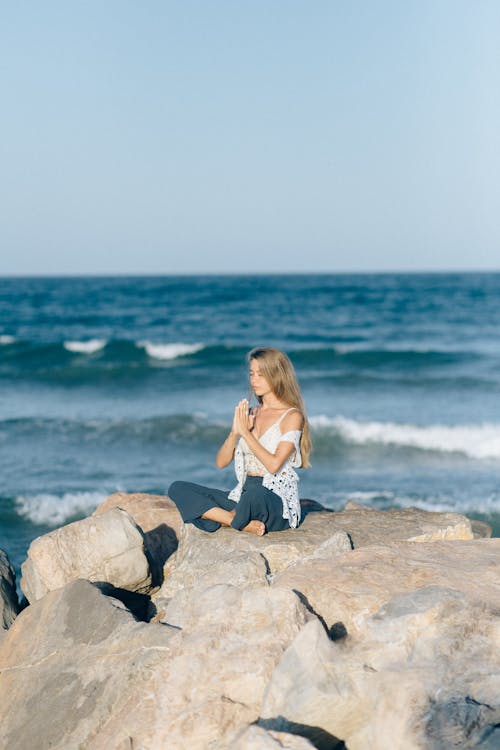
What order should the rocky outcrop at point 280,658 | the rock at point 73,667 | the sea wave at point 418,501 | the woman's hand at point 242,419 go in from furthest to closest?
the sea wave at point 418,501
the woman's hand at point 242,419
the rock at point 73,667
the rocky outcrop at point 280,658

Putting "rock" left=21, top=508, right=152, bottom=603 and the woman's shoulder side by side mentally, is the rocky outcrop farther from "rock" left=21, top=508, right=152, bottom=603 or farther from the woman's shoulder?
the woman's shoulder

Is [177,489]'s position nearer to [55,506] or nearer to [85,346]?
[55,506]

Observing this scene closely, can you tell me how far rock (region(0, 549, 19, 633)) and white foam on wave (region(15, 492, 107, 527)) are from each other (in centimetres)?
424

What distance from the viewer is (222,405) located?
18797mm

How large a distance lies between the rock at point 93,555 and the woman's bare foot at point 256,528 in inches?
28.4

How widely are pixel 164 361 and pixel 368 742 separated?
22.3m

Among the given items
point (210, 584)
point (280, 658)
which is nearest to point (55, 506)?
point (210, 584)

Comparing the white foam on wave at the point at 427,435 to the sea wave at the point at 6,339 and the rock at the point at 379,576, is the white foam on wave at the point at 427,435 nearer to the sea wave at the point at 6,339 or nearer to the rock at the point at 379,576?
the rock at the point at 379,576

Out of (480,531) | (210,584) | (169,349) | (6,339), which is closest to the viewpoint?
(210,584)

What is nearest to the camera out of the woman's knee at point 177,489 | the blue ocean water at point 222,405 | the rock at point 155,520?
the woman's knee at point 177,489

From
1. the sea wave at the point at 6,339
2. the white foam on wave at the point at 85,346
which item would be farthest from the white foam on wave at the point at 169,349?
the sea wave at the point at 6,339

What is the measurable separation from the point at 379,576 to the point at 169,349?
23509 mm

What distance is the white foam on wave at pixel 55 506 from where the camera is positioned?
10.5 metres

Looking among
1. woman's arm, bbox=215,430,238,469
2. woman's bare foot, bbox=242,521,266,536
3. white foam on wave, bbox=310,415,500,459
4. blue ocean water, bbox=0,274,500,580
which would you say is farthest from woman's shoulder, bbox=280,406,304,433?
white foam on wave, bbox=310,415,500,459
